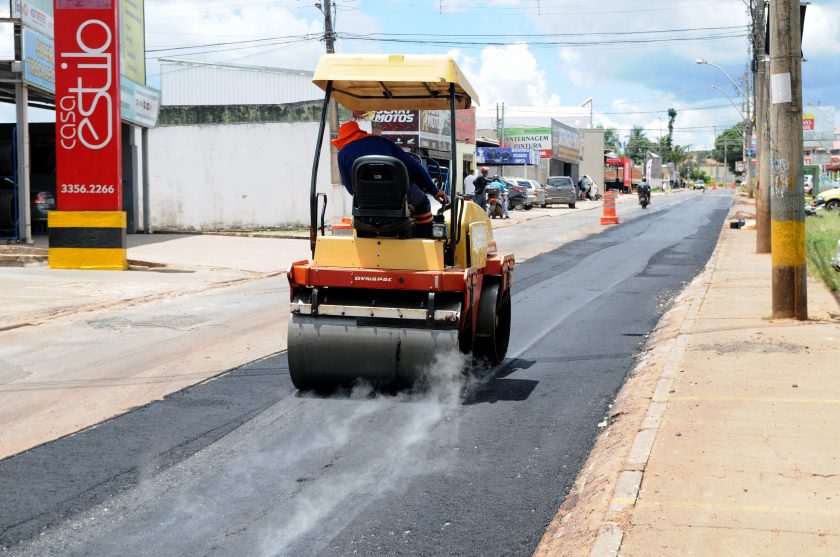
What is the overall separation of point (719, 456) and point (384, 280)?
290 centimetres

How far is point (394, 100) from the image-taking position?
31.0ft

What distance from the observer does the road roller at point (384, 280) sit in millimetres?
7605

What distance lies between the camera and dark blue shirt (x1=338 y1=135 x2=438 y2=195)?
789 centimetres

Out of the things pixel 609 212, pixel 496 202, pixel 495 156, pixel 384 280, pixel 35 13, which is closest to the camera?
pixel 384 280

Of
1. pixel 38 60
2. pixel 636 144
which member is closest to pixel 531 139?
pixel 38 60

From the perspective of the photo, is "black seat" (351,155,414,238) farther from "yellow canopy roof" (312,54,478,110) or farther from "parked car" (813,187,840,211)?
"parked car" (813,187,840,211)

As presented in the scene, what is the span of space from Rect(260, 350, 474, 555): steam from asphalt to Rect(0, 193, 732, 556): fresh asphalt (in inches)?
0.5

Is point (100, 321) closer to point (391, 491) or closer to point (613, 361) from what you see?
point (613, 361)

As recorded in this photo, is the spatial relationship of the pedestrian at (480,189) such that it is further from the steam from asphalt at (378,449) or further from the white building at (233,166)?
the white building at (233,166)

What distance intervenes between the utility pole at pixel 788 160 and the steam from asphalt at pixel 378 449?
189 inches

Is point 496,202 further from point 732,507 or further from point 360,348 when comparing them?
point 732,507

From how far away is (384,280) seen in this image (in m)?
7.73

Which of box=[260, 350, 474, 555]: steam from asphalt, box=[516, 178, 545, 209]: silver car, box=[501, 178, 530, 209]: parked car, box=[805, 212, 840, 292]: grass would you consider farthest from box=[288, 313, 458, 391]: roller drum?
box=[516, 178, 545, 209]: silver car

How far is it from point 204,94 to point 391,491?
48.6 m
